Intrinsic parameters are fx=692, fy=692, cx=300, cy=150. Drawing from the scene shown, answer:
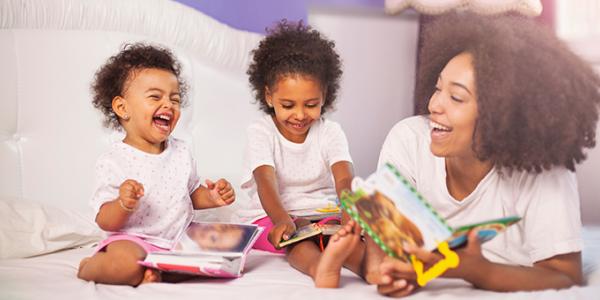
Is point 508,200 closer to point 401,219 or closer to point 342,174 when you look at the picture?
point 401,219

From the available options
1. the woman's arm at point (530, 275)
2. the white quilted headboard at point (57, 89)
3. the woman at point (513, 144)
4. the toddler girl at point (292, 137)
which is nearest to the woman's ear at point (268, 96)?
the toddler girl at point (292, 137)

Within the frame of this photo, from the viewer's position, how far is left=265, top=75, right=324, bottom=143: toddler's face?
0.98 metres

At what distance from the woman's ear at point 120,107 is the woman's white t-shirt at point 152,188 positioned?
4 centimetres

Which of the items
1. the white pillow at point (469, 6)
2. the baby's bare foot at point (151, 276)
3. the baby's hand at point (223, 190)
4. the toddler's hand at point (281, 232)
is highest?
the white pillow at point (469, 6)

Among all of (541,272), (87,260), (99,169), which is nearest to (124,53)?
(99,169)

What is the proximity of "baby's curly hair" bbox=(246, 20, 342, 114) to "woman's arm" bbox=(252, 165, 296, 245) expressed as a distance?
0.13m

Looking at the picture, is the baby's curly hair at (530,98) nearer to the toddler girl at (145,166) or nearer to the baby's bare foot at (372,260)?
the baby's bare foot at (372,260)

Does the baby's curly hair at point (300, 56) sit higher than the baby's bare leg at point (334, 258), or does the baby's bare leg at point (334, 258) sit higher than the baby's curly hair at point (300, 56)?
the baby's curly hair at point (300, 56)

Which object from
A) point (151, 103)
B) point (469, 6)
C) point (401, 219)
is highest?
point (469, 6)

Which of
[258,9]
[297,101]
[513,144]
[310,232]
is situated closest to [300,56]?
[297,101]

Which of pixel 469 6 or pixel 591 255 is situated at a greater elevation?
pixel 469 6

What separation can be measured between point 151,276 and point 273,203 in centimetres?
23

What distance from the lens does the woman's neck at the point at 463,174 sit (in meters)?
0.82

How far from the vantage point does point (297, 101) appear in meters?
0.98
